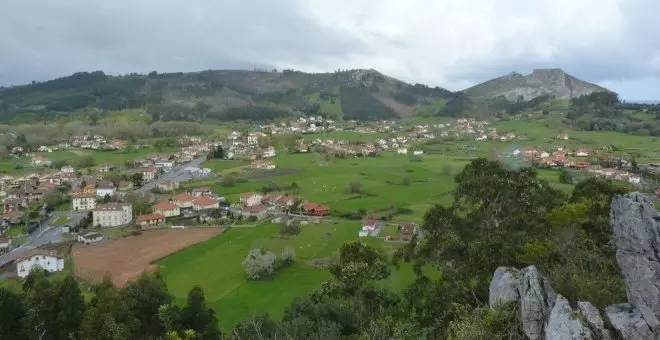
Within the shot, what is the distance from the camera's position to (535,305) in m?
7.27

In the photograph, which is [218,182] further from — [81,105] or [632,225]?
[81,105]

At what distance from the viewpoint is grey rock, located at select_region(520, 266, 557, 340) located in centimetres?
722

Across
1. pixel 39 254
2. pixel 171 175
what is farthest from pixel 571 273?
pixel 171 175

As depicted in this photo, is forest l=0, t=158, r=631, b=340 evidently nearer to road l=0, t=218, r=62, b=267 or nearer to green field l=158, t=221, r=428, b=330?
green field l=158, t=221, r=428, b=330

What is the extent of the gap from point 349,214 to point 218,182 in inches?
851

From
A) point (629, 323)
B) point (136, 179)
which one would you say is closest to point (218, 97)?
point (136, 179)

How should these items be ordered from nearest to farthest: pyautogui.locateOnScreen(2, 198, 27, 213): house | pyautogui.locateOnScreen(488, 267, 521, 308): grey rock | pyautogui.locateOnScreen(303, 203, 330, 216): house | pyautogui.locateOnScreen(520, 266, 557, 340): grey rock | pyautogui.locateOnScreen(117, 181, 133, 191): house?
pyautogui.locateOnScreen(520, 266, 557, 340): grey rock
pyautogui.locateOnScreen(488, 267, 521, 308): grey rock
pyautogui.locateOnScreen(303, 203, 330, 216): house
pyautogui.locateOnScreen(2, 198, 27, 213): house
pyautogui.locateOnScreen(117, 181, 133, 191): house

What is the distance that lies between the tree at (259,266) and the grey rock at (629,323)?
1937cm

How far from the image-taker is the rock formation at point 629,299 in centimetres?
645

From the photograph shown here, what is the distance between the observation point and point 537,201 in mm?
16547

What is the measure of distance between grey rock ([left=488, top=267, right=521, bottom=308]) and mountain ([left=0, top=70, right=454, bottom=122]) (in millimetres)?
119777

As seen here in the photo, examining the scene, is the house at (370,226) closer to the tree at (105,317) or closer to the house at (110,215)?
the tree at (105,317)

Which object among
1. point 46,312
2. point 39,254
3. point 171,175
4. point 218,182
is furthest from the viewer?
point 171,175

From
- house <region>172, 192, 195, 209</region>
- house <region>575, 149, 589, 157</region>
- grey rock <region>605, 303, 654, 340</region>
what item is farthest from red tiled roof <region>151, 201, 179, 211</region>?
house <region>575, 149, 589, 157</region>
